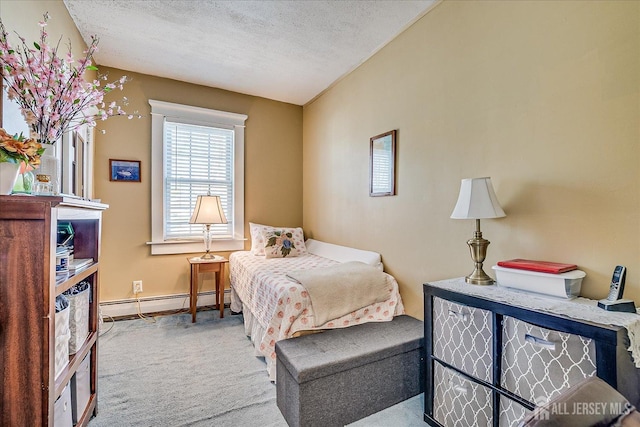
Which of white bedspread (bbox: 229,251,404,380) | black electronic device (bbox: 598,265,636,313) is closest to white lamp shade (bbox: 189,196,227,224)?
white bedspread (bbox: 229,251,404,380)

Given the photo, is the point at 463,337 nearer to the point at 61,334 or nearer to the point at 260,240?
the point at 61,334

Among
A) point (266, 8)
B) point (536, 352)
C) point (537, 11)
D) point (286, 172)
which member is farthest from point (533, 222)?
point (286, 172)

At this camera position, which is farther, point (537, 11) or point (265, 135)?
point (265, 135)

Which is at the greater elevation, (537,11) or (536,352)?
(537,11)

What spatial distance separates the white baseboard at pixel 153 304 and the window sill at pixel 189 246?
20.4 inches

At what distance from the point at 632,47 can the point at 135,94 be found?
397 cm

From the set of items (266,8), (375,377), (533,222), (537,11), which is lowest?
(375,377)

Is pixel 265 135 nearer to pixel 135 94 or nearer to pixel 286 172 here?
pixel 286 172

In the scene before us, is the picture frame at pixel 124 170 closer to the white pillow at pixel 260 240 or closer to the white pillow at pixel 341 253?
the white pillow at pixel 260 240

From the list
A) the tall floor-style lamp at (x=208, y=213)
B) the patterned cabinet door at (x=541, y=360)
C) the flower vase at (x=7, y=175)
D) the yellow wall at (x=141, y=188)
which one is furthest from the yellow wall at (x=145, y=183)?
the patterned cabinet door at (x=541, y=360)

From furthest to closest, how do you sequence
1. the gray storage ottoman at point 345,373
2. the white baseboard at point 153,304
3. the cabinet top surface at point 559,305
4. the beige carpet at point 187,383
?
1. the white baseboard at point 153,304
2. the beige carpet at point 187,383
3. the gray storage ottoman at point 345,373
4. the cabinet top surface at point 559,305

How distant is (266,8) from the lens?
85.7 inches

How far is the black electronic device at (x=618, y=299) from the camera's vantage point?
114cm

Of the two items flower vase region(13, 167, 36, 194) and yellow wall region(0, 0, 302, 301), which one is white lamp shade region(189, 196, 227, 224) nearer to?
yellow wall region(0, 0, 302, 301)
